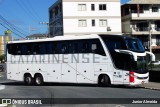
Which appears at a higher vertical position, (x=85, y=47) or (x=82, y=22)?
(x=82, y=22)

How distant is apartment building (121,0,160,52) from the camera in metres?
74.2

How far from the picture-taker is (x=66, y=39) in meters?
28.5

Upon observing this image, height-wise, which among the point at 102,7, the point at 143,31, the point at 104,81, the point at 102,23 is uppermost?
the point at 102,7

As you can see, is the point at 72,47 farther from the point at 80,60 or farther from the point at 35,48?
the point at 35,48

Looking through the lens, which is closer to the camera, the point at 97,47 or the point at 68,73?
the point at 97,47

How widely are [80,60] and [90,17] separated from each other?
45246 millimetres

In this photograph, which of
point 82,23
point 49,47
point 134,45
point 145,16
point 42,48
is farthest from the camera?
point 145,16

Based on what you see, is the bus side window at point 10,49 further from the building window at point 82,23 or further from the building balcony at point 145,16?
the building balcony at point 145,16

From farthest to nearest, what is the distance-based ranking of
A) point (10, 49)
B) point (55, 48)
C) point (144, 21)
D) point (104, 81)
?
1. point (144, 21)
2. point (10, 49)
3. point (55, 48)
4. point (104, 81)

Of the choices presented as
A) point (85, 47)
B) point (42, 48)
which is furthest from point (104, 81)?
point (42, 48)

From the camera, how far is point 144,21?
7450 centimetres

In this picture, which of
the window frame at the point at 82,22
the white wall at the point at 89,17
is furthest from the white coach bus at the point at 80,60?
the window frame at the point at 82,22

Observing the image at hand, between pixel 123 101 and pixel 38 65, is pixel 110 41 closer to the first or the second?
Answer: pixel 38 65

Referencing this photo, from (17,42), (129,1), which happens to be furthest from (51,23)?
(17,42)
